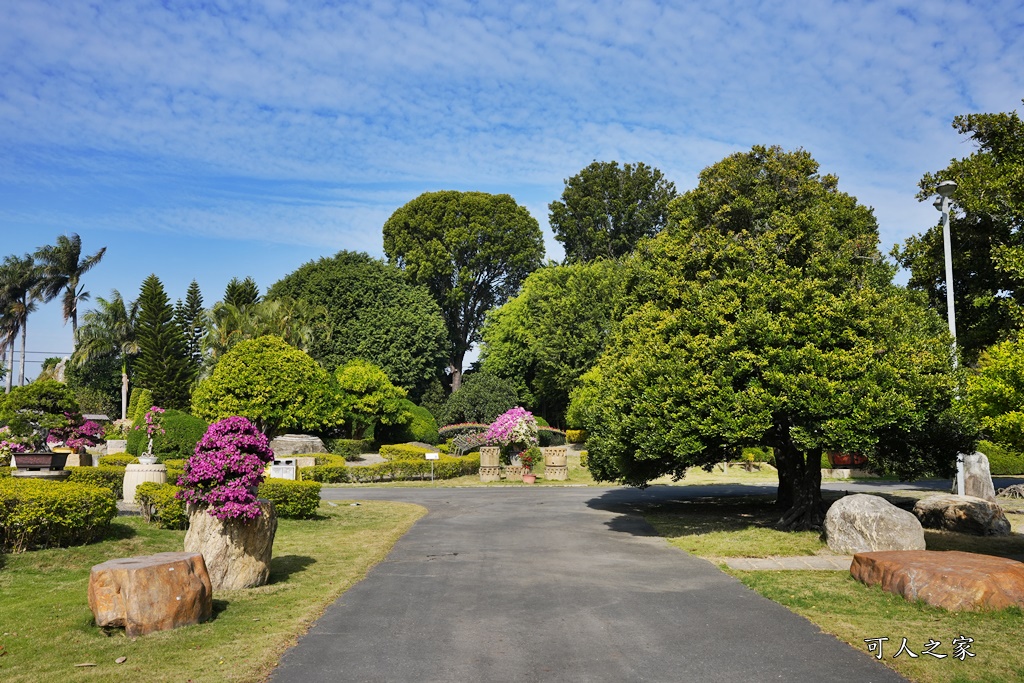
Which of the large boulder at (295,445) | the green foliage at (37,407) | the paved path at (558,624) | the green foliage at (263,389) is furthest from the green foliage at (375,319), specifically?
the paved path at (558,624)

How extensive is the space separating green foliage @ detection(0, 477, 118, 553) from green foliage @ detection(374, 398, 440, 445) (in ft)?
119

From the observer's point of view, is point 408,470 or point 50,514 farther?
point 408,470

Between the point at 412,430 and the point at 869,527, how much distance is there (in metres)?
38.7

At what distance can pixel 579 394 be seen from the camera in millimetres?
46500

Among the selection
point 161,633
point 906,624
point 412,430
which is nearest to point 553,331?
point 412,430

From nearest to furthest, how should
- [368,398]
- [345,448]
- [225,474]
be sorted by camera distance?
[225,474] < [345,448] < [368,398]

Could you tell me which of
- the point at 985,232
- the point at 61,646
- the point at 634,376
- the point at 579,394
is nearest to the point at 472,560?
the point at 634,376

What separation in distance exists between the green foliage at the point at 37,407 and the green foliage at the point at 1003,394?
23766 mm

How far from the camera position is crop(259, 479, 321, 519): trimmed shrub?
18.4 meters

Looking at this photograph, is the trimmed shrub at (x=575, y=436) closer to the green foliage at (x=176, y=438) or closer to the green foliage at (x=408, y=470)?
the green foliage at (x=408, y=470)

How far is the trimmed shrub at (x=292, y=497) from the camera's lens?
1839cm

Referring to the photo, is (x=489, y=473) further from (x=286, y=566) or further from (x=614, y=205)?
(x=614, y=205)

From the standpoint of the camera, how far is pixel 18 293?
63.8 m

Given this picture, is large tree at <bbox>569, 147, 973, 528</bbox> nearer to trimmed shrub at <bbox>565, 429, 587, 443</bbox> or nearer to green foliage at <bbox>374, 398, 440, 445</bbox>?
green foliage at <bbox>374, 398, 440, 445</bbox>
